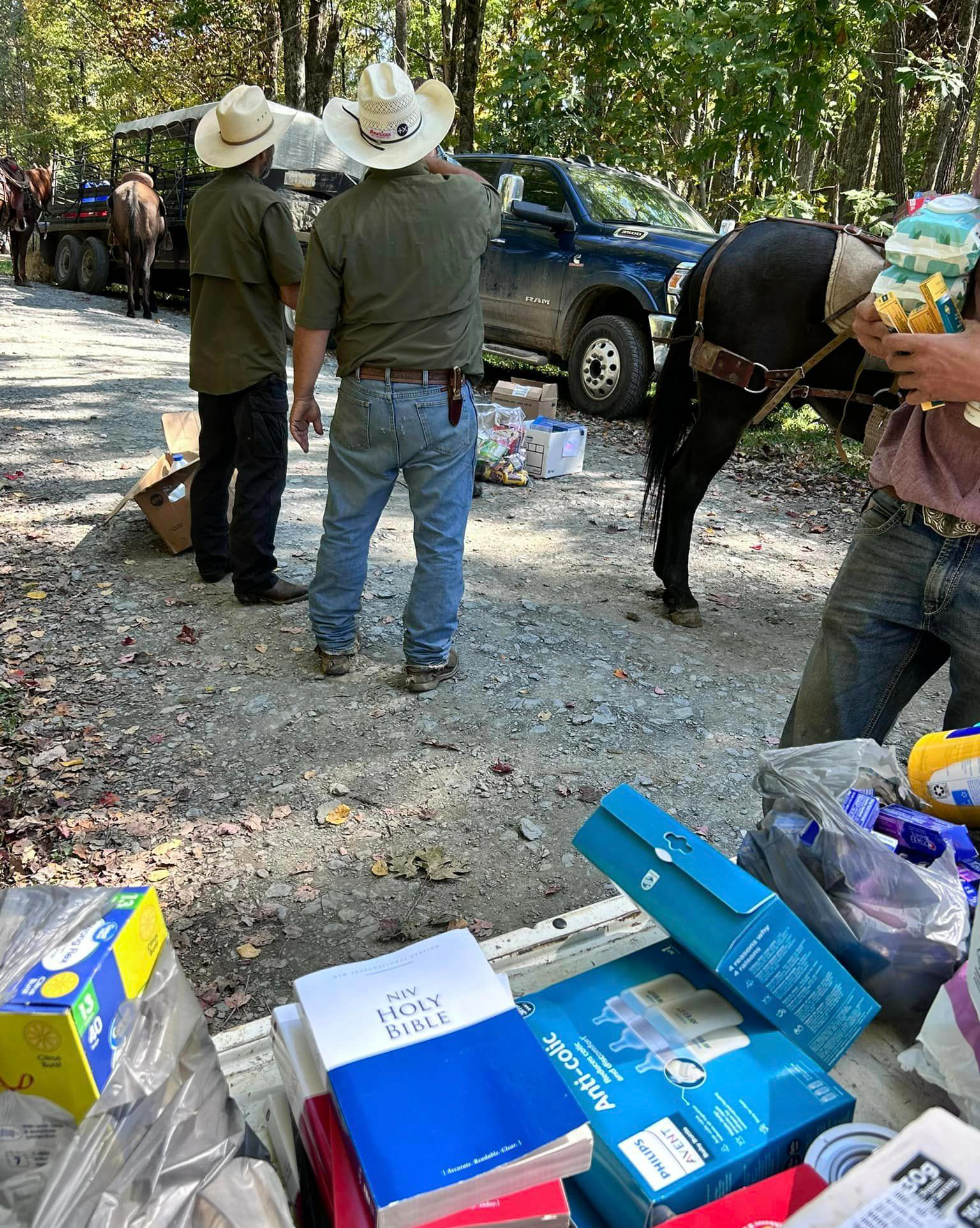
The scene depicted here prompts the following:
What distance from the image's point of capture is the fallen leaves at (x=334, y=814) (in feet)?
10.6

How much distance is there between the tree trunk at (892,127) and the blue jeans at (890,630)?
1236 cm

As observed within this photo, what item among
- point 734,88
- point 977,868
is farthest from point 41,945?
point 734,88

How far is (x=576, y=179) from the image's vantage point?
9531mm

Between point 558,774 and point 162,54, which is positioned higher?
point 162,54

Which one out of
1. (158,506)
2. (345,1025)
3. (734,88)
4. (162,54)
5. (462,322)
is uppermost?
(162,54)

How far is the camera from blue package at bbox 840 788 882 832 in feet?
5.03

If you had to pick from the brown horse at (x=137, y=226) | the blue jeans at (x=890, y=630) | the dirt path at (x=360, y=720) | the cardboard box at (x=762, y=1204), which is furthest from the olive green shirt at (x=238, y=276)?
the brown horse at (x=137, y=226)

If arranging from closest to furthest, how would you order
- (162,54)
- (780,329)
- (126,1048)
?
(126,1048) < (780,329) < (162,54)

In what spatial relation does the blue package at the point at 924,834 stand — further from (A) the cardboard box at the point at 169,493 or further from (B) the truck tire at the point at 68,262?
(B) the truck tire at the point at 68,262

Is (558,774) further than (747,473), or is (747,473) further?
(747,473)

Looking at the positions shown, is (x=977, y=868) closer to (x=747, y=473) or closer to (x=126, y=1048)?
(x=126, y=1048)

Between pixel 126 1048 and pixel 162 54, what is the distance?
1405 inches

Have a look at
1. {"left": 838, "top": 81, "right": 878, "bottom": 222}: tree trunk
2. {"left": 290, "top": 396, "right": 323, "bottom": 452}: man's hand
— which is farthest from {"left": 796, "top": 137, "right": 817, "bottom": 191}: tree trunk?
{"left": 290, "top": 396, "right": 323, "bottom": 452}: man's hand

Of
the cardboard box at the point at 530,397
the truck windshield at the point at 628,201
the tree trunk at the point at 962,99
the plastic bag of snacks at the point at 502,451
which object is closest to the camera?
the plastic bag of snacks at the point at 502,451
